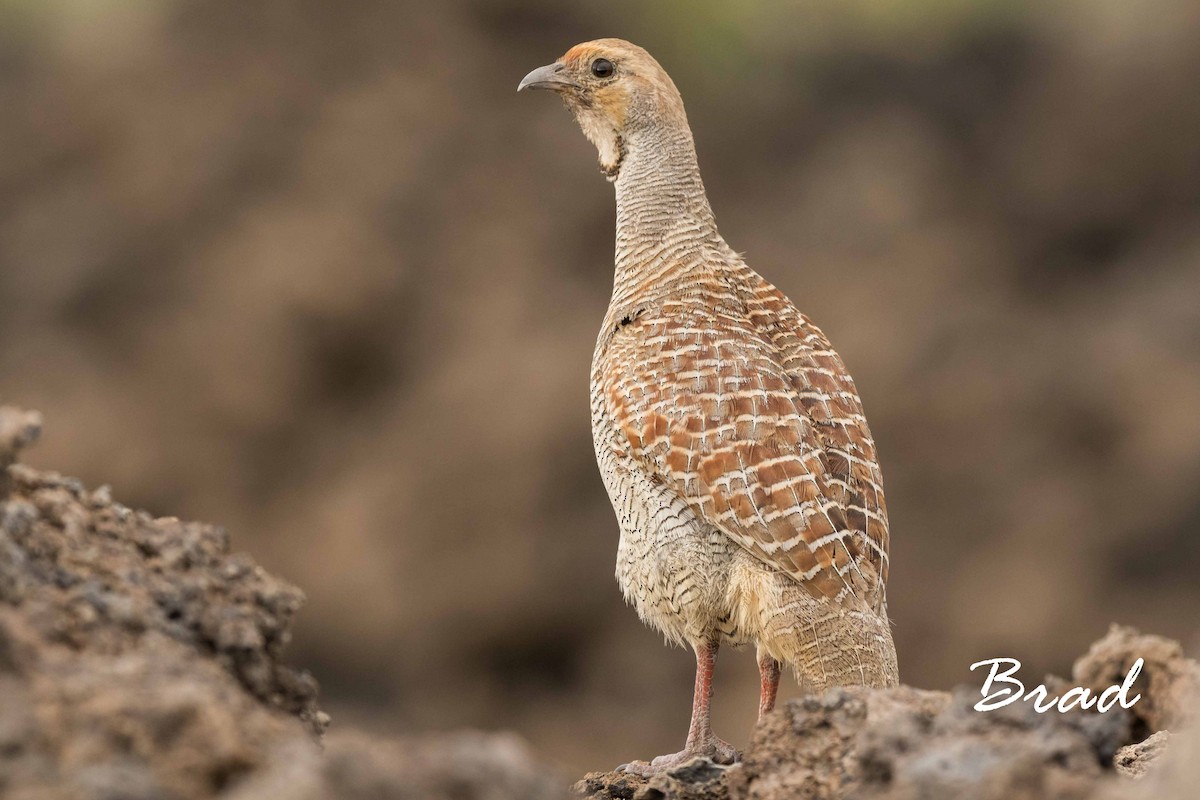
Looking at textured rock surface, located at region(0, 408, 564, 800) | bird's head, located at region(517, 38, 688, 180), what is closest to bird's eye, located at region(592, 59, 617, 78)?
bird's head, located at region(517, 38, 688, 180)

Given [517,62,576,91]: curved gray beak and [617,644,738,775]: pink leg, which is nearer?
[617,644,738,775]: pink leg

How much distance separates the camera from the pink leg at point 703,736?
6.83m

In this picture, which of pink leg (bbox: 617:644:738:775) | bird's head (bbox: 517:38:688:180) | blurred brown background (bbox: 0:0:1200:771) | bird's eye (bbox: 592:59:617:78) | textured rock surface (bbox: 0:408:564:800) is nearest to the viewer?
textured rock surface (bbox: 0:408:564:800)

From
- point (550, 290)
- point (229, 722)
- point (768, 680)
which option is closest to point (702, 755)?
point (768, 680)

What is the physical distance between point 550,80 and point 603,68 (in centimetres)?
30

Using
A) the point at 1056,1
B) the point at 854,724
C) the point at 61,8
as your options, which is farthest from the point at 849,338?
the point at 854,724

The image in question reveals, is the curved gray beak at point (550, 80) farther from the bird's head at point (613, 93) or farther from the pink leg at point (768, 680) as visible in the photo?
the pink leg at point (768, 680)

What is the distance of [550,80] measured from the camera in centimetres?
862

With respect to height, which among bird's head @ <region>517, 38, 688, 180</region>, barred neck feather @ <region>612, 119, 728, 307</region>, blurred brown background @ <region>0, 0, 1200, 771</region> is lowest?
barred neck feather @ <region>612, 119, 728, 307</region>

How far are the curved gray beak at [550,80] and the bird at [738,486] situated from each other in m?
1.27

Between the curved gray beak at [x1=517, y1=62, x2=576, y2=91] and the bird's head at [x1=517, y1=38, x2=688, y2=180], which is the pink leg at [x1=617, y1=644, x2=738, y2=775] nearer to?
the bird's head at [x1=517, y1=38, x2=688, y2=180]

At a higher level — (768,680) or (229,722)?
(768,680)

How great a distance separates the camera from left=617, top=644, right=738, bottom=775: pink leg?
6832 mm
